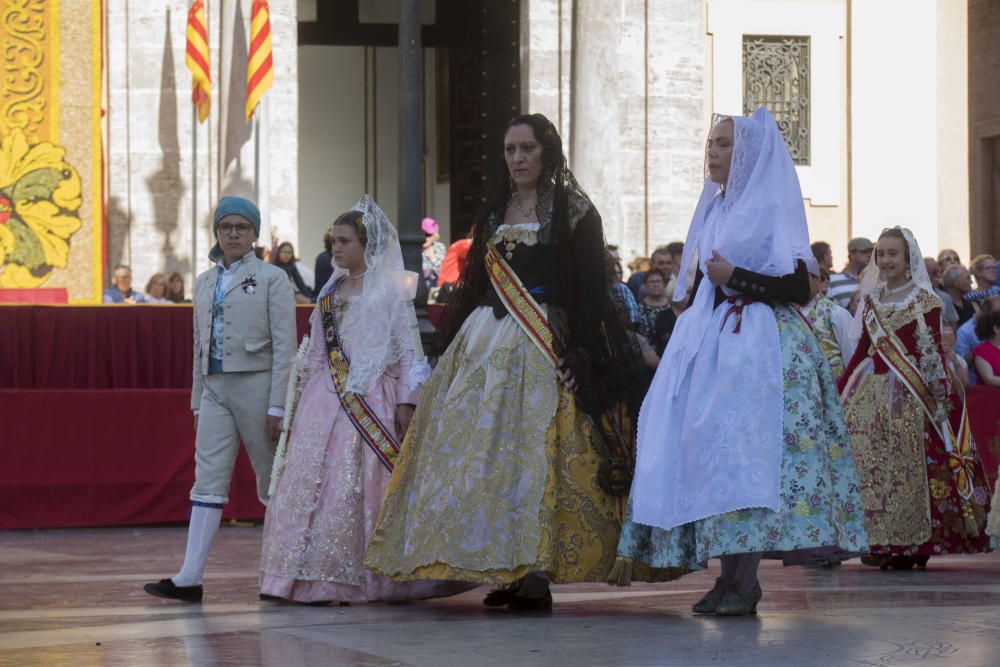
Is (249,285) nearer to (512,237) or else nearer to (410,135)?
(512,237)

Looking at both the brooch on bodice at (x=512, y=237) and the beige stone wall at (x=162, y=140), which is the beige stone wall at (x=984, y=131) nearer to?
the beige stone wall at (x=162, y=140)

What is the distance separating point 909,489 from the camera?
31.1 feet

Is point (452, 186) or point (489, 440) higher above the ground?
point (452, 186)

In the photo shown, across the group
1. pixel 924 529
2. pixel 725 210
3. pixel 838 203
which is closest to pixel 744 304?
pixel 725 210

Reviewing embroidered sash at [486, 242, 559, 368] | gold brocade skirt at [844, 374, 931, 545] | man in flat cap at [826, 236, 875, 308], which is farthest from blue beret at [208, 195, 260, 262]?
man in flat cap at [826, 236, 875, 308]

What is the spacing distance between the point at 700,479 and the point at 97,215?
9905 mm

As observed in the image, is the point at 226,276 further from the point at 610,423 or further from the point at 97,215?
the point at 97,215

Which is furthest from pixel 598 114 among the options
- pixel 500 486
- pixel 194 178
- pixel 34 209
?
pixel 500 486

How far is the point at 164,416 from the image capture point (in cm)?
1210

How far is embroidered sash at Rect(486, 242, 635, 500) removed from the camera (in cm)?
704

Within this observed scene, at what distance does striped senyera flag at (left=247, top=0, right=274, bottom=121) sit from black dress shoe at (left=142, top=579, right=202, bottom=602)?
35.3 feet

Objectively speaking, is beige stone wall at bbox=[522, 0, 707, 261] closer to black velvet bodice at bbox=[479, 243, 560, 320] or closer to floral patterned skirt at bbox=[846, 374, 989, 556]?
floral patterned skirt at bbox=[846, 374, 989, 556]

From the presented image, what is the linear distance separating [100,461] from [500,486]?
5.59 m

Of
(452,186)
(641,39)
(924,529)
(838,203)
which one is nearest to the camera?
(924,529)
